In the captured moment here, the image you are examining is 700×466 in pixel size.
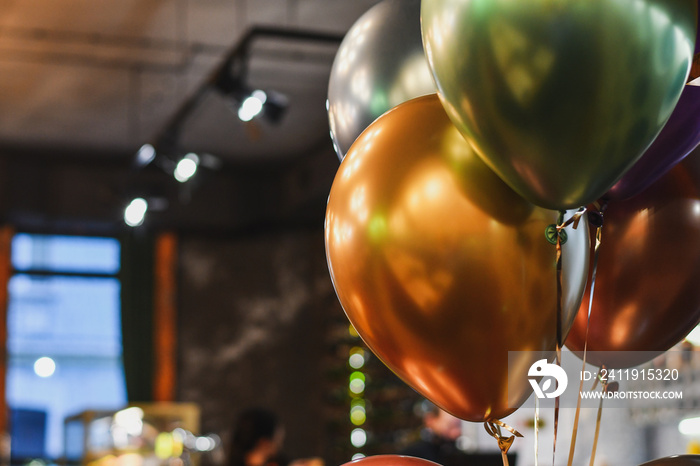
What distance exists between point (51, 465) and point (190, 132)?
3.23 metres

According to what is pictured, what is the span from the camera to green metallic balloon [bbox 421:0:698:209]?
63cm

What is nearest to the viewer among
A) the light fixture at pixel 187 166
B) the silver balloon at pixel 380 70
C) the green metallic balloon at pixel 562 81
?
the green metallic balloon at pixel 562 81

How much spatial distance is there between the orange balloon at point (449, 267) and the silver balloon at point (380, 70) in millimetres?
220

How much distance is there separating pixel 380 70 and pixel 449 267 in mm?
369

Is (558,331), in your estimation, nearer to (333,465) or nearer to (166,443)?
(166,443)

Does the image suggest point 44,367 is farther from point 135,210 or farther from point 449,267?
point 449,267

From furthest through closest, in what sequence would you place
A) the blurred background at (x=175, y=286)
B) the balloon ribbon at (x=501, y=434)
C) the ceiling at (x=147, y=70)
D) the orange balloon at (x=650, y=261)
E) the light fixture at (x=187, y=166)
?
the blurred background at (x=175, y=286) < the light fixture at (x=187, y=166) < the ceiling at (x=147, y=70) < the orange balloon at (x=650, y=261) < the balloon ribbon at (x=501, y=434)

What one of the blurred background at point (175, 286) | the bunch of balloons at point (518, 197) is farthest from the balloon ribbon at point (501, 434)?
the blurred background at point (175, 286)

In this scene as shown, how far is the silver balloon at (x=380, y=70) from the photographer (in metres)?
0.99

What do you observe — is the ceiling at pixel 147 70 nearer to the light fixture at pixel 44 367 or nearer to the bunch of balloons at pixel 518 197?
the light fixture at pixel 44 367

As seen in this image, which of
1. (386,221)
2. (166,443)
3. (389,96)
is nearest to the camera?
(386,221)

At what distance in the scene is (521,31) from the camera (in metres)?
0.64

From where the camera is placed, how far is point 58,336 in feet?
26.0

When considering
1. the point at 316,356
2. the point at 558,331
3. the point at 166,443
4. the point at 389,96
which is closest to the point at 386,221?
the point at 558,331
